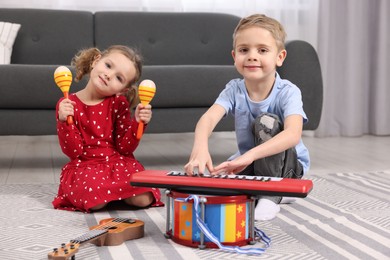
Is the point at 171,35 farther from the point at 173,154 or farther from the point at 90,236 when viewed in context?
the point at 90,236

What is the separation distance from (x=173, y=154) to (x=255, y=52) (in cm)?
150

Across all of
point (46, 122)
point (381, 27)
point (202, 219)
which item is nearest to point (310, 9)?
Result: point (381, 27)

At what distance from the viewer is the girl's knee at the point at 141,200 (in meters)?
1.75

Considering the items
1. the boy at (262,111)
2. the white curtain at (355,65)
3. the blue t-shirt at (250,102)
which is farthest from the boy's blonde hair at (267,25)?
the white curtain at (355,65)

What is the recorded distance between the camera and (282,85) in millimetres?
1728

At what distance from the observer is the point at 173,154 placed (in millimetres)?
3027

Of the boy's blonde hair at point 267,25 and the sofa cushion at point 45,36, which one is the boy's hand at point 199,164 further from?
the sofa cushion at point 45,36

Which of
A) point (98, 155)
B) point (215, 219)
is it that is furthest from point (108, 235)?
point (98, 155)

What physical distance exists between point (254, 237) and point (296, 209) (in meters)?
0.39

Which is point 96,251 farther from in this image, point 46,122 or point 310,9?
point 310,9

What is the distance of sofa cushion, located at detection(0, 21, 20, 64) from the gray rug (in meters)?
0.97

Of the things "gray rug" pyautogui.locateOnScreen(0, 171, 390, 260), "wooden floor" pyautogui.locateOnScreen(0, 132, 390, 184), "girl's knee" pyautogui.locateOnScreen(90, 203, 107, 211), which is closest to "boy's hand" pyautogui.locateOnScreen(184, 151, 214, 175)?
"gray rug" pyautogui.locateOnScreen(0, 171, 390, 260)

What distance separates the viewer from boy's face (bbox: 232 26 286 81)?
1581 mm

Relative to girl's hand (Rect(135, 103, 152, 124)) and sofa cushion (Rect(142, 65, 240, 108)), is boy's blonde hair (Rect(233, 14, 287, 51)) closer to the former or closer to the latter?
girl's hand (Rect(135, 103, 152, 124))
